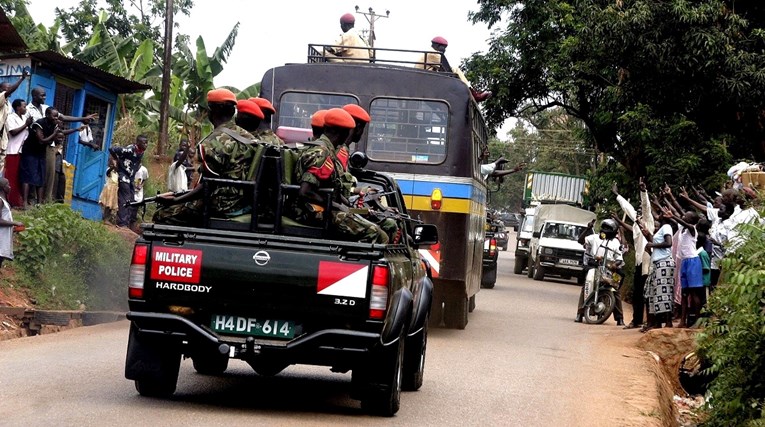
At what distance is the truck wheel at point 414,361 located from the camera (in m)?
9.35

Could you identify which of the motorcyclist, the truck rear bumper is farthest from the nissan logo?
the motorcyclist

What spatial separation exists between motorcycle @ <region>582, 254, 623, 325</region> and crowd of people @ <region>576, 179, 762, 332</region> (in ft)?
0.67

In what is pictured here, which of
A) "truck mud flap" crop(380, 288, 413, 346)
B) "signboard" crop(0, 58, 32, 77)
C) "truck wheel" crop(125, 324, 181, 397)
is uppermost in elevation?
"signboard" crop(0, 58, 32, 77)

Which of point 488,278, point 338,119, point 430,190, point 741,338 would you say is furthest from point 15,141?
point 488,278

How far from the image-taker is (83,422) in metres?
6.86

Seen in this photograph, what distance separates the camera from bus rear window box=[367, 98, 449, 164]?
1475cm

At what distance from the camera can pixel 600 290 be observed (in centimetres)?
1973

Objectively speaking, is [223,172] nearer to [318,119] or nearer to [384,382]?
[318,119]

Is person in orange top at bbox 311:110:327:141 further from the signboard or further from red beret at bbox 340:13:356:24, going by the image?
the signboard

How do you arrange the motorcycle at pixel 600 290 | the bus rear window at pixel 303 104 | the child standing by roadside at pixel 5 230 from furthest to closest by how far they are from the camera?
the motorcycle at pixel 600 290 → the bus rear window at pixel 303 104 → the child standing by roadside at pixel 5 230

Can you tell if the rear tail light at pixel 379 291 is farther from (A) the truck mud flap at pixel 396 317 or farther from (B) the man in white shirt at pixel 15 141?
(B) the man in white shirt at pixel 15 141

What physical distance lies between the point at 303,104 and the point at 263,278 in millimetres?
7652

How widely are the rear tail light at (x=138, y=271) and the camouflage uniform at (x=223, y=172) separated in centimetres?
63

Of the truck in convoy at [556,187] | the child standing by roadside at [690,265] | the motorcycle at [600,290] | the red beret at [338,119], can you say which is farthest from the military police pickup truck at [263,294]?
the truck in convoy at [556,187]
